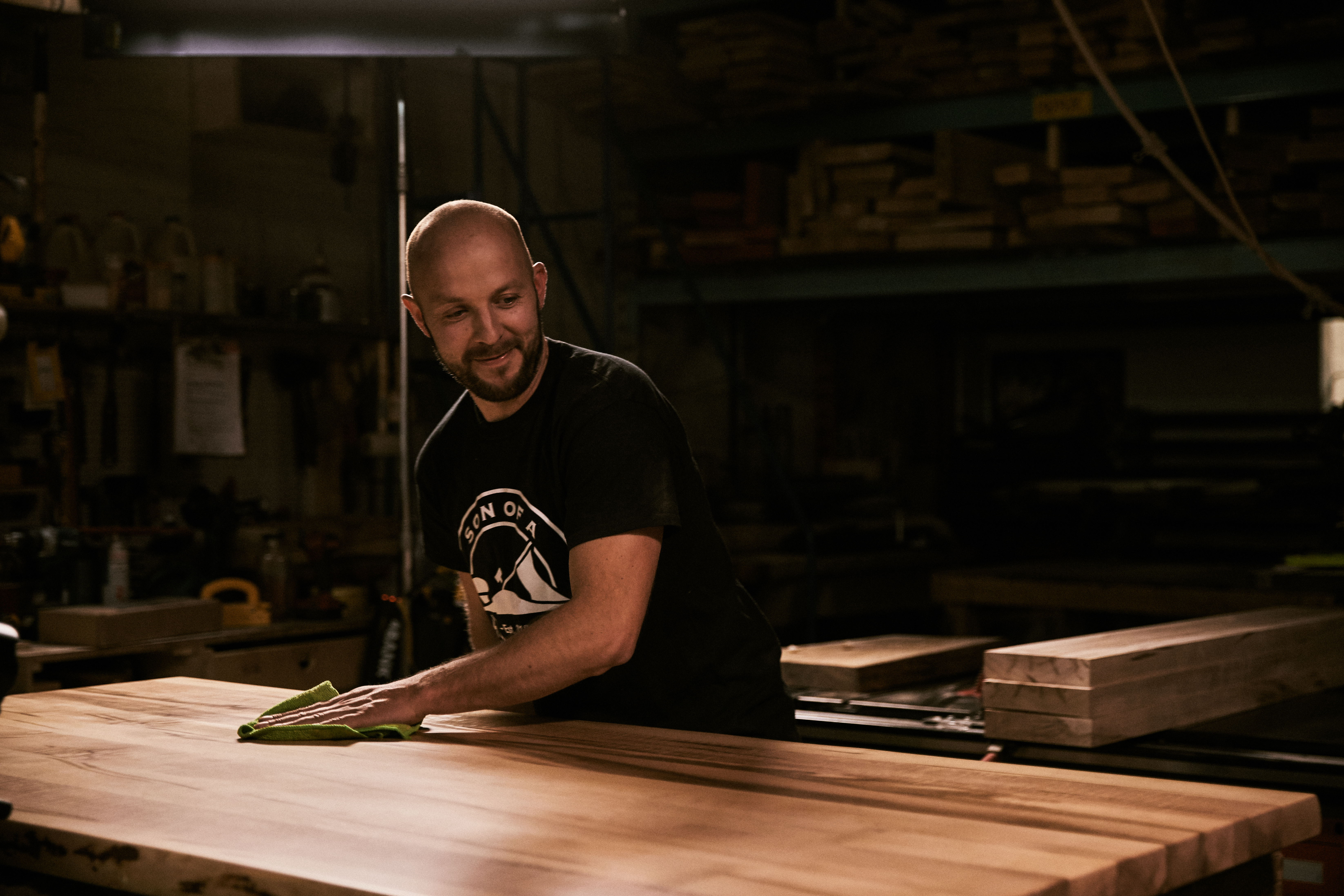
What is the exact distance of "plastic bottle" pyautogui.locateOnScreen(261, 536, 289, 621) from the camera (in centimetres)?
491

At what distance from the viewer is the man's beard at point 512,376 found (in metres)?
1.93

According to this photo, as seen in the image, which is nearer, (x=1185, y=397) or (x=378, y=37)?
(x=378, y=37)

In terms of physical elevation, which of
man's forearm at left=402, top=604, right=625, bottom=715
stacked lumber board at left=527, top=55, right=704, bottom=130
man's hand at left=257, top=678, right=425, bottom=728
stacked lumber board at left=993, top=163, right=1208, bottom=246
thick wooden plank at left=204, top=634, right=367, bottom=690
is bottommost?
thick wooden plank at left=204, top=634, right=367, bottom=690

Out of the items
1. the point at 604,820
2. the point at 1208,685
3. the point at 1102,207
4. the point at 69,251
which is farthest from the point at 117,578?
the point at 1102,207

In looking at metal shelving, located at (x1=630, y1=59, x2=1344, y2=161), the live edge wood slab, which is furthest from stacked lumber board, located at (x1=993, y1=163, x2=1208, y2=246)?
the live edge wood slab

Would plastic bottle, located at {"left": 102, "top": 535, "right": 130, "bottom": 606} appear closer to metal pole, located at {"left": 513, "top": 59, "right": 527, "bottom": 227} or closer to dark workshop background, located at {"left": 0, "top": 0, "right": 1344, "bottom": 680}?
dark workshop background, located at {"left": 0, "top": 0, "right": 1344, "bottom": 680}

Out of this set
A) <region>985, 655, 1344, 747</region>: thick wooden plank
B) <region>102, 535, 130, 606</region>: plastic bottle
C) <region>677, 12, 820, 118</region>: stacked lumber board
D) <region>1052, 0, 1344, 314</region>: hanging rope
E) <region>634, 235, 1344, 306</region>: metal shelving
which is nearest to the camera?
<region>985, 655, 1344, 747</region>: thick wooden plank

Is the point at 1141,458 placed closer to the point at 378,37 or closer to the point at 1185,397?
the point at 1185,397

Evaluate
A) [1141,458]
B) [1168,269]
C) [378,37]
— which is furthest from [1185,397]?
[378,37]

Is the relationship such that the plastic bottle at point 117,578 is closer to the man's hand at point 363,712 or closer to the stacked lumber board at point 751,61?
the man's hand at point 363,712

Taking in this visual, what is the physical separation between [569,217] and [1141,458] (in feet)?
11.0

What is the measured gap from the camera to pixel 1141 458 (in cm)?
739

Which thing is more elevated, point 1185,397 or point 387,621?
point 1185,397

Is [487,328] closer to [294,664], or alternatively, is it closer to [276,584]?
[294,664]
